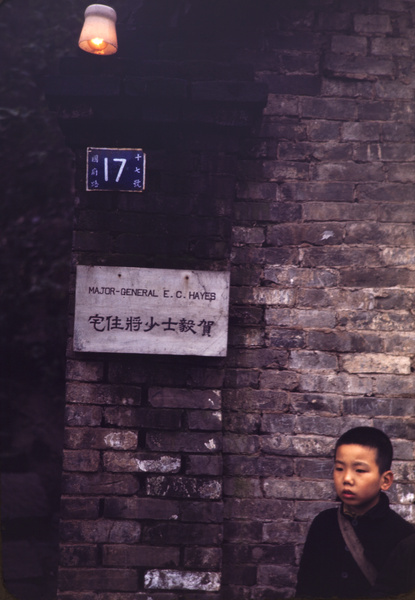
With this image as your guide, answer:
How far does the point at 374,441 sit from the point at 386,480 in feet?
0.61

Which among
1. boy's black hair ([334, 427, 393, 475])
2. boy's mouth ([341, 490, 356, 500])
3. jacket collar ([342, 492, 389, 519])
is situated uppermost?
boy's black hair ([334, 427, 393, 475])

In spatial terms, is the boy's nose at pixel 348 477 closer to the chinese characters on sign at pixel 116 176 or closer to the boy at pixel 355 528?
the boy at pixel 355 528

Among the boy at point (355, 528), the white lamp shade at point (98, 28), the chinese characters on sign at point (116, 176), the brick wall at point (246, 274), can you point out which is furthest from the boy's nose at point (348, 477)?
the white lamp shade at point (98, 28)

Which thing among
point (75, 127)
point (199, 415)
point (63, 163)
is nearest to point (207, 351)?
point (199, 415)

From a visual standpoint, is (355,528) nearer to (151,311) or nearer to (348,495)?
(348,495)

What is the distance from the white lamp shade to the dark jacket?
2407 millimetres

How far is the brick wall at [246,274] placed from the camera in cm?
225

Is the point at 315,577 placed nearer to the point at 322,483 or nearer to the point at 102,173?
the point at 322,483

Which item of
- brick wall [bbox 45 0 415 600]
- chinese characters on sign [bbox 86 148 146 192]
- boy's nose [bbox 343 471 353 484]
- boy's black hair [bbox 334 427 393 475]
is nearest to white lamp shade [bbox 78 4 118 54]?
brick wall [bbox 45 0 415 600]

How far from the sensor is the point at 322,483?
7.88ft

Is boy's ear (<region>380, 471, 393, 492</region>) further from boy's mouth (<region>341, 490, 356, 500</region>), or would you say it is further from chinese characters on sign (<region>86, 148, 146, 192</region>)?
chinese characters on sign (<region>86, 148, 146, 192</region>)

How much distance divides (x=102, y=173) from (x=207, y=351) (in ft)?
3.17

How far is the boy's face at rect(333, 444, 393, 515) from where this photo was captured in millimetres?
2355

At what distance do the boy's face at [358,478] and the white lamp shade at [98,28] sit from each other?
218 centimetres
